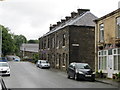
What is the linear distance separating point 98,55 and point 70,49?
313 inches

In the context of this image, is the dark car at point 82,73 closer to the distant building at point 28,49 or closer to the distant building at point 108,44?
the distant building at point 108,44

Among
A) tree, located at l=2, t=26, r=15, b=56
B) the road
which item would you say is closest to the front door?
the road

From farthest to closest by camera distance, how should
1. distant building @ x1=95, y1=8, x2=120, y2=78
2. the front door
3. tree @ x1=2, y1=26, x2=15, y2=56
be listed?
tree @ x1=2, y1=26, x2=15, y2=56 < the front door < distant building @ x1=95, y1=8, x2=120, y2=78

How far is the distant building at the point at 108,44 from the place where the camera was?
22.8m

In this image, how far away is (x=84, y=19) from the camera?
36531 millimetres

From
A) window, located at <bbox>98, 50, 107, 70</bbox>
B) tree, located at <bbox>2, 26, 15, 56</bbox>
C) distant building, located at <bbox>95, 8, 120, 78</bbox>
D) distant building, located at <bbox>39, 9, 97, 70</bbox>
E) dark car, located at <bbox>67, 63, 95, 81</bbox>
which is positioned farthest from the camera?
tree, located at <bbox>2, 26, 15, 56</bbox>

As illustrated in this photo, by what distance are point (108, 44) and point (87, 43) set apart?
11.1 metres

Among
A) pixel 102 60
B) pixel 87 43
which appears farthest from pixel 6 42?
pixel 102 60

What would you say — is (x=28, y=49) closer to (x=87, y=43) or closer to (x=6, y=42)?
(x=6, y=42)

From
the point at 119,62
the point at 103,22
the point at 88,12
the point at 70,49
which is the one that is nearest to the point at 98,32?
the point at 103,22

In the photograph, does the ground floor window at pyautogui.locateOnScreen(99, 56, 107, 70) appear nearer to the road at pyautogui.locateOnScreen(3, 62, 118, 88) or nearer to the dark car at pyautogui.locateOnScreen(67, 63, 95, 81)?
the dark car at pyautogui.locateOnScreen(67, 63, 95, 81)


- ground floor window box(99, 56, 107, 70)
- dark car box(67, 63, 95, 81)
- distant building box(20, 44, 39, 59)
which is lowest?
dark car box(67, 63, 95, 81)

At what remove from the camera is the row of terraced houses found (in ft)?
76.9

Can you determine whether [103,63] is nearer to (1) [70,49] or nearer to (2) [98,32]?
(2) [98,32]
